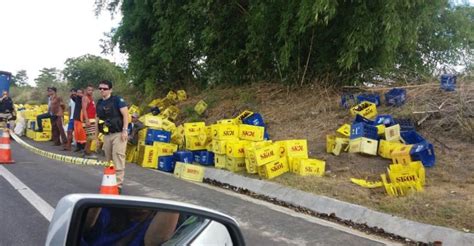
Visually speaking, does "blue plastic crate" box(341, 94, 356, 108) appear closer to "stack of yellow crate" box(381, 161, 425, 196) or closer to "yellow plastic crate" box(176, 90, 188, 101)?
"stack of yellow crate" box(381, 161, 425, 196)

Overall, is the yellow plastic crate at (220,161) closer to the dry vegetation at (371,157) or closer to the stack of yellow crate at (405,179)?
the dry vegetation at (371,157)

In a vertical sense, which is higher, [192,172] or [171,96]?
[171,96]

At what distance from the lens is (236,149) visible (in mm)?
10383

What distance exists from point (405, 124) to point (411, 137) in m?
0.85

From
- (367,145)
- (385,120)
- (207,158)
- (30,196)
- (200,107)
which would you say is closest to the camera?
(30,196)

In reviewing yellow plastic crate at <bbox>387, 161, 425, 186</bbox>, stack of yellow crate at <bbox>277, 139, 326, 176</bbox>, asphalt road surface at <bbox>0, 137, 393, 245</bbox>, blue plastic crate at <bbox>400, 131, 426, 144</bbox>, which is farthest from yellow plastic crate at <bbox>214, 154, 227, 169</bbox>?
yellow plastic crate at <bbox>387, 161, 425, 186</bbox>

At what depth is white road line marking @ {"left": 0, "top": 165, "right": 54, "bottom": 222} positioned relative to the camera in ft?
22.9

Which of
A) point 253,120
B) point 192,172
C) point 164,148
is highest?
point 253,120

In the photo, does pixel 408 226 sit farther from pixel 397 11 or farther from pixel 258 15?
pixel 258 15

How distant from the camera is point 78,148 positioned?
560 inches

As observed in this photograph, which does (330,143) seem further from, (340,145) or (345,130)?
(345,130)

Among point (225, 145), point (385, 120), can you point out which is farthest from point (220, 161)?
point (385, 120)

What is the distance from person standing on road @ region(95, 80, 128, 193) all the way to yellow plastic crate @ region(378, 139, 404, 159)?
4814mm

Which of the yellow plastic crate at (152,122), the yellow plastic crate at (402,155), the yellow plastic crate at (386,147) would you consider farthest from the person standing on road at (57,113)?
the yellow plastic crate at (402,155)
